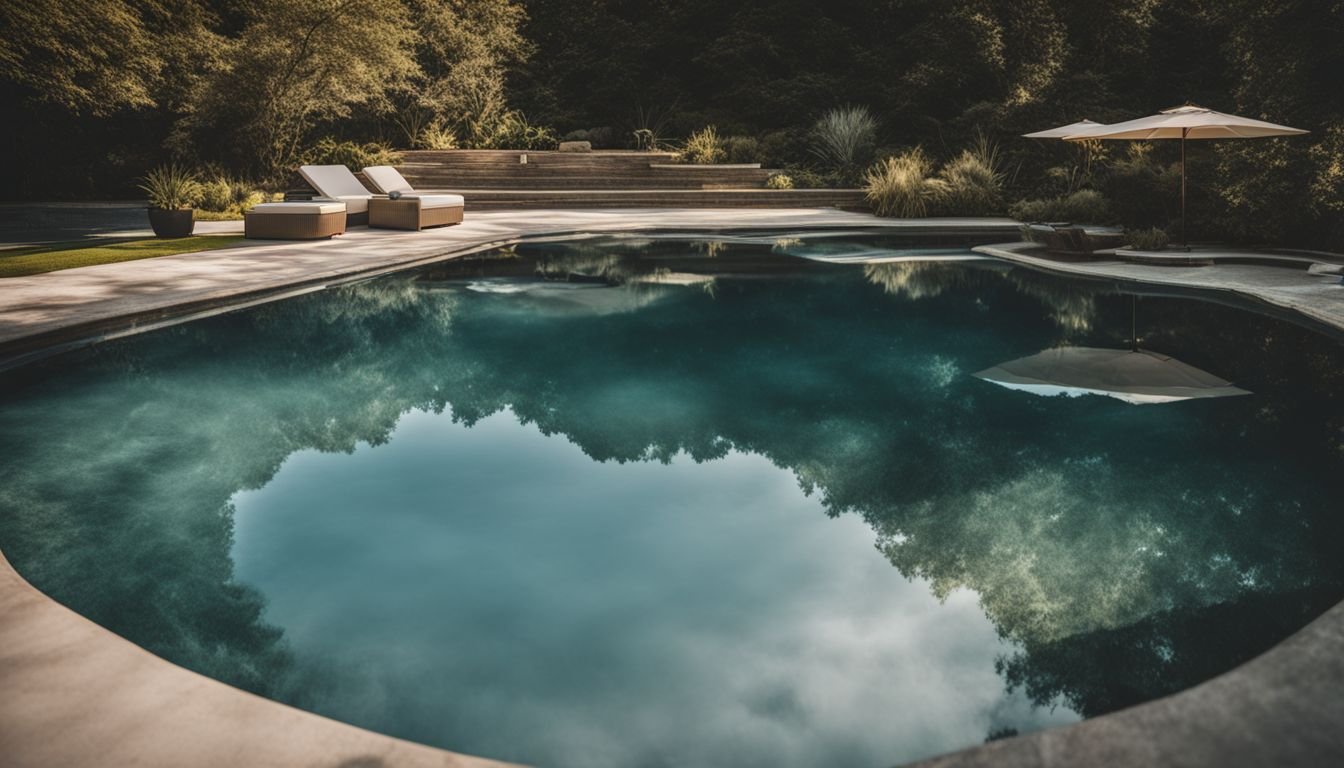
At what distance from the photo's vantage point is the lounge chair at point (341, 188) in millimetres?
12500

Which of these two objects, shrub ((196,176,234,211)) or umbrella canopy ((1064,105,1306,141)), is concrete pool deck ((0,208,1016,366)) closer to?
shrub ((196,176,234,211))

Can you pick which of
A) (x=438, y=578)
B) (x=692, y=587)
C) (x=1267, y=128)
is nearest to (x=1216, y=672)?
(x=692, y=587)

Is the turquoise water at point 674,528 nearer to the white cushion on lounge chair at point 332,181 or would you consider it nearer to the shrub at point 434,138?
the white cushion on lounge chair at point 332,181

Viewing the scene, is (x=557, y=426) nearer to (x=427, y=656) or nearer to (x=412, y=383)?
(x=412, y=383)

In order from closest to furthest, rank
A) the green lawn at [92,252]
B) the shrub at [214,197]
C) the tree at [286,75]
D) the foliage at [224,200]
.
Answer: the green lawn at [92,252] < the foliage at [224,200] < the shrub at [214,197] < the tree at [286,75]

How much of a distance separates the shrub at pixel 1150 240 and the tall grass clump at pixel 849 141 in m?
7.97

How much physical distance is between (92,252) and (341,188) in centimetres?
384

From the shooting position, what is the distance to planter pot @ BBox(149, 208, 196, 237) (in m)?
11.0

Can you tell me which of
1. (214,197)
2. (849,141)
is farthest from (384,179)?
(849,141)

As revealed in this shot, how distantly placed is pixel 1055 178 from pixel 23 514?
15710 millimetres

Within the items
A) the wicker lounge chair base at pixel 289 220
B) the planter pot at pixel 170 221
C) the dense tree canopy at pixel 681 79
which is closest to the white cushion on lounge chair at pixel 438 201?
the wicker lounge chair base at pixel 289 220

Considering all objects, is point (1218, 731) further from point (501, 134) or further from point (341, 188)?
point (501, 134)

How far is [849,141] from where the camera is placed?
18469mm

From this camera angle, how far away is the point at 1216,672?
7.74 ft
